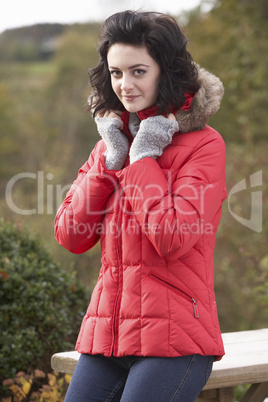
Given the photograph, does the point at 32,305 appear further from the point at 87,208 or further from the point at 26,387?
the point at 87,208

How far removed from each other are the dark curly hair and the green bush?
2.07 meters

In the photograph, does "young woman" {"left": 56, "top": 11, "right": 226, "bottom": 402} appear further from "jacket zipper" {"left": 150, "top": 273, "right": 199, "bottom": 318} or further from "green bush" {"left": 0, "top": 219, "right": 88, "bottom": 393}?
"green bush" {"left": 0, "top": 219, "right": 88, "bottom": 393}

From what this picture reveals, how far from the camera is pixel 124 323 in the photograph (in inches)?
86.8

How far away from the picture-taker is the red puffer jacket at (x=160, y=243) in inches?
84.7

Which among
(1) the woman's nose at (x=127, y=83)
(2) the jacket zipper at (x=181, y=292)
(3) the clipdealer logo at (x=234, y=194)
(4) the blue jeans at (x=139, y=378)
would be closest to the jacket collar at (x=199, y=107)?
(1) the woman's nose at (x=127, y=83)

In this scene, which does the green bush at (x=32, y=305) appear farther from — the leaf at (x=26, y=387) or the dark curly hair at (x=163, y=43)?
the dark curly hair at (x=163, y=43)

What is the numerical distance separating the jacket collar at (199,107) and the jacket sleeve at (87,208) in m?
0.23

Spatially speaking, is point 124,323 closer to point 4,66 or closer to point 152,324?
point 152,324

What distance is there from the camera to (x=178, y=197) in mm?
2178

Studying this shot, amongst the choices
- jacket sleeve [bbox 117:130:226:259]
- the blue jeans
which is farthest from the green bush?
jacket sleeve [bbox 117:130:226:259]

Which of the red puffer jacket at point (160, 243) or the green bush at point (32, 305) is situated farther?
the green bush at point (32, 305)

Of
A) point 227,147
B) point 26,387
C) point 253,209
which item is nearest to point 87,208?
point 26,387

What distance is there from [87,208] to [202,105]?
61 centimetres

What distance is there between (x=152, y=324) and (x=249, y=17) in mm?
12650
